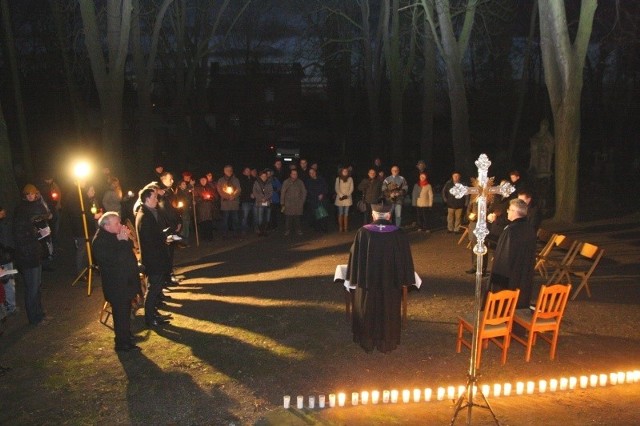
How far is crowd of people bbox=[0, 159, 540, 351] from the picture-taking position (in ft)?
24.4

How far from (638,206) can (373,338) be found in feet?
53.3

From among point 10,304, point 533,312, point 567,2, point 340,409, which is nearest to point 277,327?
point 340,409

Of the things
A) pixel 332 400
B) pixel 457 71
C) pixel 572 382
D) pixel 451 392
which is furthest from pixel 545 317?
pixel 457 71

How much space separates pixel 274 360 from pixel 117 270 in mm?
2232

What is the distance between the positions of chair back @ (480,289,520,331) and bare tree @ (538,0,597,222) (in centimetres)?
1081

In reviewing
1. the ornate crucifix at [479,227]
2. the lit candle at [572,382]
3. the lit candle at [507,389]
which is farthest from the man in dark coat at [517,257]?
the ornate crucifix at [479,227]

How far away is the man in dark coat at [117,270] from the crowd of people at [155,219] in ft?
0.04

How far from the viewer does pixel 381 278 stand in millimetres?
7375

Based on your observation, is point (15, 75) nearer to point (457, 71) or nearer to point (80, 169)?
point (80, 169)

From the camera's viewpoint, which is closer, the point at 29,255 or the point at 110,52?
the point at 29,255

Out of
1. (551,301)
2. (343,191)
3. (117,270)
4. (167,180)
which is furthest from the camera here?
(343,191)

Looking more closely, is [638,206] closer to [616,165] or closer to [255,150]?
[616,165]

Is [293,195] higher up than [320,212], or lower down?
higher up

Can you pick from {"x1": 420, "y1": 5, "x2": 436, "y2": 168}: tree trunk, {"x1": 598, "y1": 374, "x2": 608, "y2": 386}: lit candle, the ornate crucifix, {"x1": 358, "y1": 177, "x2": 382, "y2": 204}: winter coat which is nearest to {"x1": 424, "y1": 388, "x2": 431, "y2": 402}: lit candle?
the ornate crucifix
